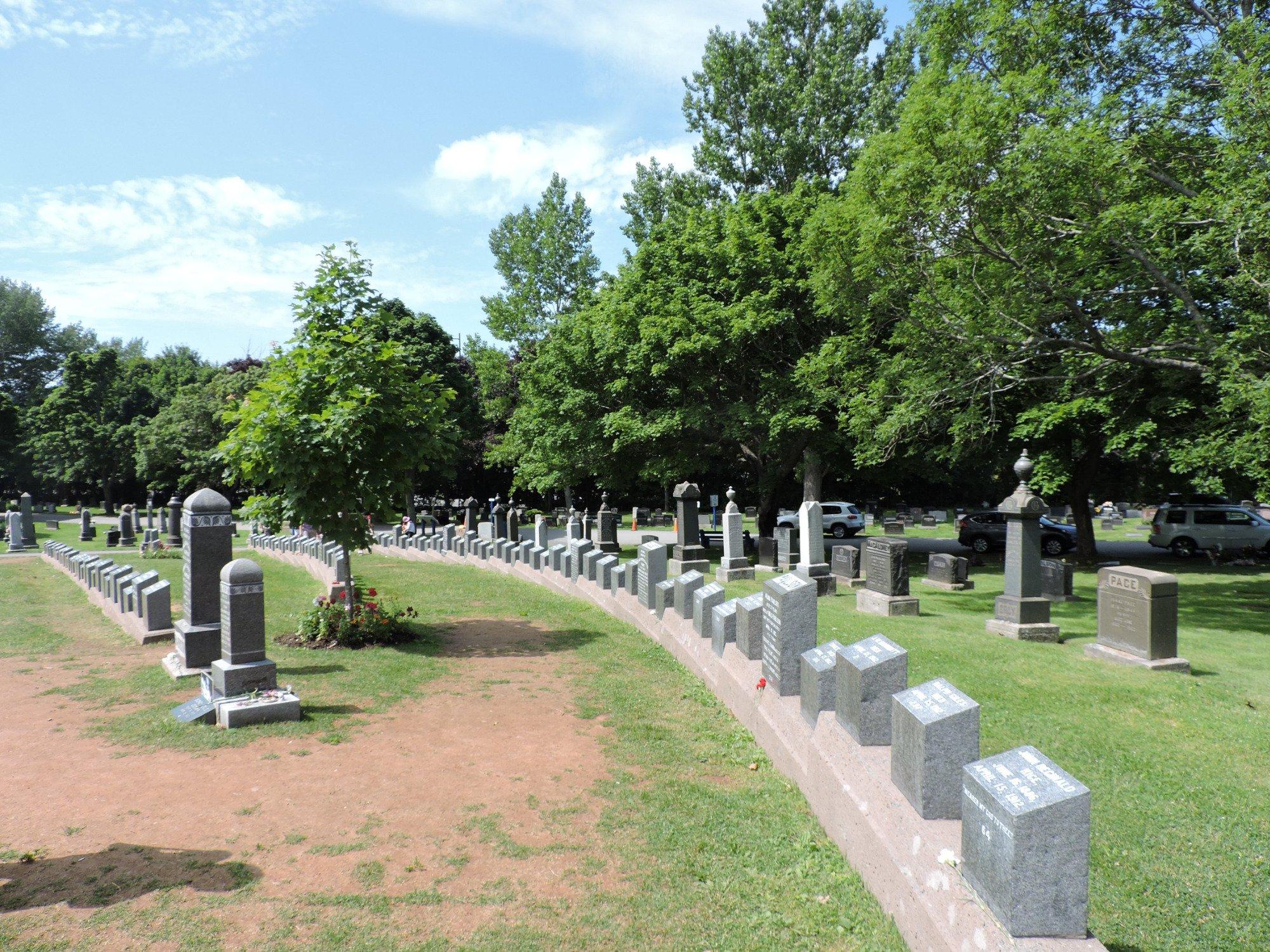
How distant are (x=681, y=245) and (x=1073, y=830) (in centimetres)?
2338

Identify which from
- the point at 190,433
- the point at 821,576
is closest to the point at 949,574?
the point at 821,576

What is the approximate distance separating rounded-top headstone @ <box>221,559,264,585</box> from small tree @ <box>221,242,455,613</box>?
2210 mm

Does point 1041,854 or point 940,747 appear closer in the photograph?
point 1041,854

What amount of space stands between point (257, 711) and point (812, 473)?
18.0 meters

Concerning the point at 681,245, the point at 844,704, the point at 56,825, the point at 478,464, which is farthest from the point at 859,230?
the point at 478,464

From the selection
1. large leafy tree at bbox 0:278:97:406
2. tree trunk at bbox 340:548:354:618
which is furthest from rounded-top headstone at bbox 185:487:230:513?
large leafy tree at bbox 0:278:97:406

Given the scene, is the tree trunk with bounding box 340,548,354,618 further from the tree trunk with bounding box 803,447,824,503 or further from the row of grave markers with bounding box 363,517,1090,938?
the tree trunk with bounding box 803,447,824,503

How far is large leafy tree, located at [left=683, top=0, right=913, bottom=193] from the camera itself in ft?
85.9

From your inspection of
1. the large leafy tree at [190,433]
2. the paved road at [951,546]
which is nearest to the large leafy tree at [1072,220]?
the paved road at [951,546]

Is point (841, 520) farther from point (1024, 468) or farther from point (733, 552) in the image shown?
point (1024, 468)

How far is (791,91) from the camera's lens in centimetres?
2672

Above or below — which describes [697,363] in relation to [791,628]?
above

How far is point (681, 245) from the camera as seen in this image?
2458cm

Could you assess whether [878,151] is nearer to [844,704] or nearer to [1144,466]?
[844,704]
